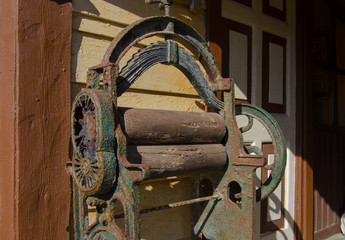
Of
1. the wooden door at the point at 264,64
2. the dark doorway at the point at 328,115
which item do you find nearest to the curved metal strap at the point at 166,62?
the wooden door at the point at 264,64

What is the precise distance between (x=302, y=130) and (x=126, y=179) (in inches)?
85.9

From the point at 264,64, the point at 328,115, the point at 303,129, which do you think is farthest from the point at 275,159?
the point at 328,115

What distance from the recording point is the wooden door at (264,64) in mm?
2438

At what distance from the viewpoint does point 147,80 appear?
1.94m

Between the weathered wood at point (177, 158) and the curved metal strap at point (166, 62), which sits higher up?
the curved metal strap at point (166, 62)

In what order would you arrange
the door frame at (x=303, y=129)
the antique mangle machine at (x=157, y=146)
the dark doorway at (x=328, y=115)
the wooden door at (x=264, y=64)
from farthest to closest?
the dark doorway at (x=328, y=115) < the door frame at (x=303, y=129) < the wooden door at (x=264, y=64) < the antique mangle machine at (x=157, y=146)

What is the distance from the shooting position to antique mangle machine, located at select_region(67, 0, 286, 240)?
123 cm

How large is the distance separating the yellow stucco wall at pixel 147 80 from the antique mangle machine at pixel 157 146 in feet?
0.56

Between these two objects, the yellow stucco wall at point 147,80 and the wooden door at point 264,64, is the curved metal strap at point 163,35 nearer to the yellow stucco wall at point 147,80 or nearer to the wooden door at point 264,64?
the yellow stucco wall at point 147,80

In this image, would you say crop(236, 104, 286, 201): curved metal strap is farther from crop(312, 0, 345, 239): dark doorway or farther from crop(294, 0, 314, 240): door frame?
crop(312, 0, 345, 239): dark doorway

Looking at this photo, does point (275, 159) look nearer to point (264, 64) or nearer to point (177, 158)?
point (177, 158)

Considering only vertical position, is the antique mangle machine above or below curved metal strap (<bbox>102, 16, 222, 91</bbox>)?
below

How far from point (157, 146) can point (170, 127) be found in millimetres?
97

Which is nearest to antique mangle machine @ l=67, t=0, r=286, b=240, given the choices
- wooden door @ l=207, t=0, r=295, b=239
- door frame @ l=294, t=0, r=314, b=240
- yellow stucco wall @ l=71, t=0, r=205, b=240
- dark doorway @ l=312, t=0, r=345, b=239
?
yellow stucco wall @ l=71, t=0, r=205, b=240
